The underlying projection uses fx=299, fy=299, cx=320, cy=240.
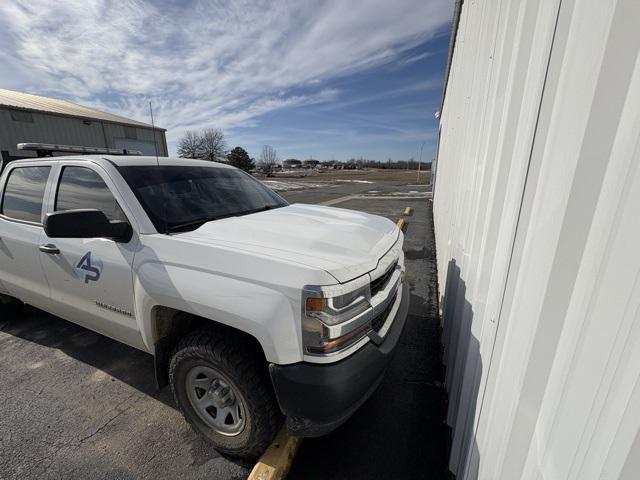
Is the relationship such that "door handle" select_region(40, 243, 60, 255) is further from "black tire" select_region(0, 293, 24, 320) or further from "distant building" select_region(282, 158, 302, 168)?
"distant building" select_region(282, 158, 302, 168)

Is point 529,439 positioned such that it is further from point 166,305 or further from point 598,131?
point 166,305

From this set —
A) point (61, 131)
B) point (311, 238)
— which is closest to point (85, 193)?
point (311, 238)

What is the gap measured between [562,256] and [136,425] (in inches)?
115

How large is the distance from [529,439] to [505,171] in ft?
3.75

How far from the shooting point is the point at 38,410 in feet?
7.96

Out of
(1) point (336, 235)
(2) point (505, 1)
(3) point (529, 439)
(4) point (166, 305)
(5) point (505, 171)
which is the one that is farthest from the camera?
(1) point (336, 235)

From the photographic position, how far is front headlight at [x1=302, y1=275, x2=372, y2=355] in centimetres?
150

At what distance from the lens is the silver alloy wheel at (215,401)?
1.96 meters

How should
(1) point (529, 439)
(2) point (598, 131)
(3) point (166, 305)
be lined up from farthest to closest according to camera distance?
(3) point (166, 305) < (1) point (529, 439) < (2) point (598, 131)

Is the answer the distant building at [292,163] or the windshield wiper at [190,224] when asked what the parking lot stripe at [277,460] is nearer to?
the windshield wiper at [190,224]

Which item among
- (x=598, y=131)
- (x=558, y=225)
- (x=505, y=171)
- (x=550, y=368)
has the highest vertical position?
(x=598, y=131)

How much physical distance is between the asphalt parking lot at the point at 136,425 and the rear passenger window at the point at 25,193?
1480 millimetres

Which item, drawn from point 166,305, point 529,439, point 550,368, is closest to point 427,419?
point 529,439

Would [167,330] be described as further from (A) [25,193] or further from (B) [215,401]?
(A) [25,193]
